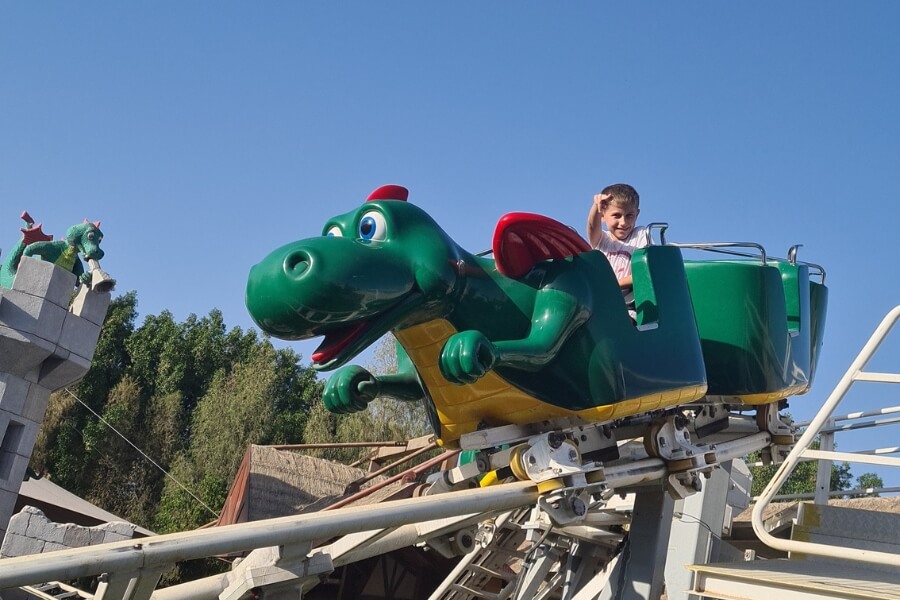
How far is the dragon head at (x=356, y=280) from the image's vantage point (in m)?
3.64

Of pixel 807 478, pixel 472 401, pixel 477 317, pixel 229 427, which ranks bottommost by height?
pixel 472 401

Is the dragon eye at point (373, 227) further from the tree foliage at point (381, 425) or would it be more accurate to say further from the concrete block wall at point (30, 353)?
the tree foliage at point (381, 425)

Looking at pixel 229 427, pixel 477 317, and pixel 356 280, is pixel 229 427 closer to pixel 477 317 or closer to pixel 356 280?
pixel 477 317

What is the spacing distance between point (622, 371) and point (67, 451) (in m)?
25.3

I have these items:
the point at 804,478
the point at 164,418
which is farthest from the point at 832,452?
the point at 804,478

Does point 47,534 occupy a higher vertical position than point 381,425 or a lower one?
lower

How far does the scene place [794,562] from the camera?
5.06 meters

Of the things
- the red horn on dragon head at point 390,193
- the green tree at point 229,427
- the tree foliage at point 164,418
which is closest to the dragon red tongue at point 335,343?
the red horn on dragon head at point 390,193

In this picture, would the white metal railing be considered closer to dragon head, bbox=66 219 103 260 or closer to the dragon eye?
the dragon eye

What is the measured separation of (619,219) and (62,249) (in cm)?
698

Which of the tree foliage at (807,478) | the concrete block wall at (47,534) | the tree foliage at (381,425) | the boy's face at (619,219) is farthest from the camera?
the tree foliage at (807,478)

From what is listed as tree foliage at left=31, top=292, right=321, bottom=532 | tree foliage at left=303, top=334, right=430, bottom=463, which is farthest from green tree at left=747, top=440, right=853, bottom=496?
tree foliage at left=31, top=292, right=321, bottom=532

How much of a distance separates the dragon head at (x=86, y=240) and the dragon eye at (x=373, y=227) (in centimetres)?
695

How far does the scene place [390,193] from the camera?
433 cm
